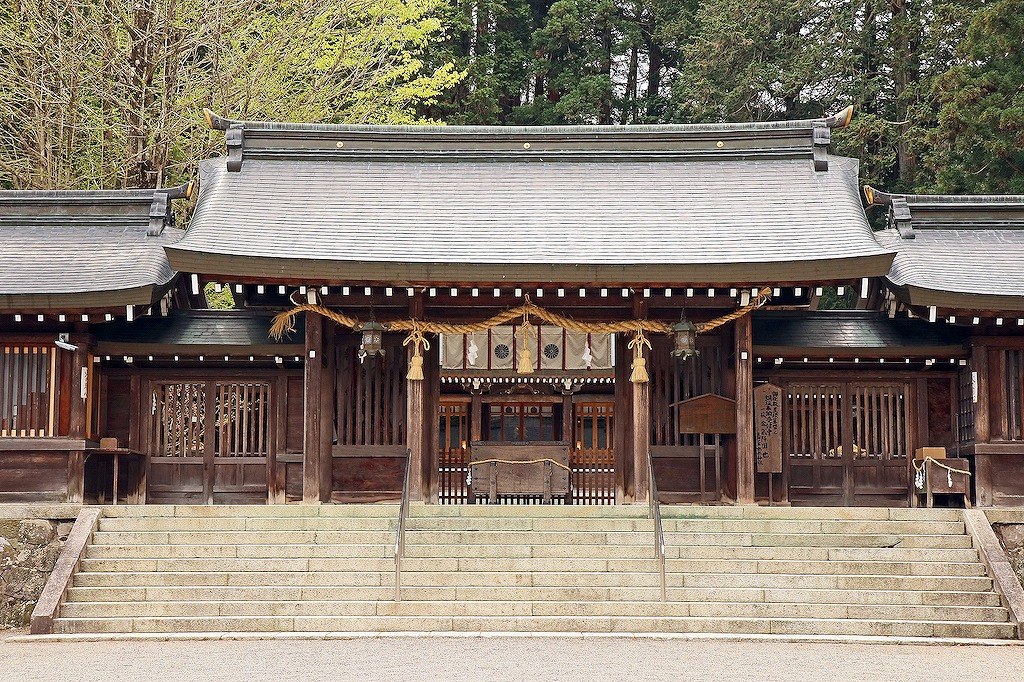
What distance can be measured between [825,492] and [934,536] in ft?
11.0

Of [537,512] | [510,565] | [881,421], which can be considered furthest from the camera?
[881,421]

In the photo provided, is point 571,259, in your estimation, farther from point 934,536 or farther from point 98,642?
point 98,642

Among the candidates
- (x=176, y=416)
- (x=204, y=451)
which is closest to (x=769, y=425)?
(x=204, y=451)

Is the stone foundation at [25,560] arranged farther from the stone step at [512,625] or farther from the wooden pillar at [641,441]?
the wooden pillar at [641,441]

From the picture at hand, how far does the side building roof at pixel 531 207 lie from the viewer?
48.8ft

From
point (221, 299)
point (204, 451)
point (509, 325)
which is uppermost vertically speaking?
point (221, 299)

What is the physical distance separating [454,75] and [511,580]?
1779cm

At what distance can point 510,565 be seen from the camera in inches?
502

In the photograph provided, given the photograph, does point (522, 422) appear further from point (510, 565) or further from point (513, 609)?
point (513, 609)

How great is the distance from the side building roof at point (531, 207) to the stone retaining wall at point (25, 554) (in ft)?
11.4

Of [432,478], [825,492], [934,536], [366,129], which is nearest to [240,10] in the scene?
[366,129]

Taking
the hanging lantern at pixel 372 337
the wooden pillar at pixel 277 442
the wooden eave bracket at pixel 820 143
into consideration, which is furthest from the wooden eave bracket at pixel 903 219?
the wooden pillar at pixel 277 442

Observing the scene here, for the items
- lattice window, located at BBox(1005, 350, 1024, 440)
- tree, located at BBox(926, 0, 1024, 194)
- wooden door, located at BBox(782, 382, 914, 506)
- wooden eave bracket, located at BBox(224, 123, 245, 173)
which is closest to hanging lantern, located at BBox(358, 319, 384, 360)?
wooden eave bracket, located at BBox(224, 123, 245, 173)

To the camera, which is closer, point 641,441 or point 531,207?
point 641,441
